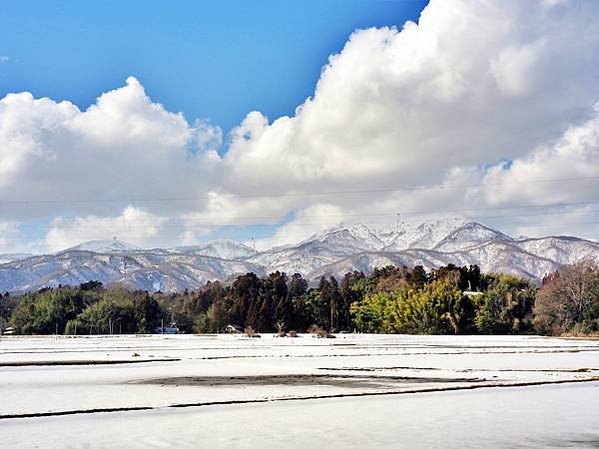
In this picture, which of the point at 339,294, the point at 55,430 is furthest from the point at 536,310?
the point at 55,430

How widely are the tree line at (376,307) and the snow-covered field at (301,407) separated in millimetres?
55713

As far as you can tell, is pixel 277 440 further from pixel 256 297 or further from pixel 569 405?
pixel 256 297

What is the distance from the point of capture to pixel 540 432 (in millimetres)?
14070

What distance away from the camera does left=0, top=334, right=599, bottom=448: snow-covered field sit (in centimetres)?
1329

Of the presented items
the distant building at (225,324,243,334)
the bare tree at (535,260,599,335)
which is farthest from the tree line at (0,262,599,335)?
the distant building at (225,324,243,334)

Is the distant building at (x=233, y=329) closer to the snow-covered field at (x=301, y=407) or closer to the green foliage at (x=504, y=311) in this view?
the green foliage at (x=504, y=311)

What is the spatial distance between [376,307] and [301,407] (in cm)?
8160

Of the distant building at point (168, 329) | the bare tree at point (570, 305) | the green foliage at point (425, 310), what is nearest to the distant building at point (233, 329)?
the distant building at point (168, 329)

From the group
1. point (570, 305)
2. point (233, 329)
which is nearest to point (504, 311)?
point (570, 305)

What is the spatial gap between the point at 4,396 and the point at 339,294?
9285 cm

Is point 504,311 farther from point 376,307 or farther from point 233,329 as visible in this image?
point 233,329

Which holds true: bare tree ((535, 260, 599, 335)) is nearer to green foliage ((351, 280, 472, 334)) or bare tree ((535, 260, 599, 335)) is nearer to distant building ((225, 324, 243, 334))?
green foliage ((351, 280, 472, 334))

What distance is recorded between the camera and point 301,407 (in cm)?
1775

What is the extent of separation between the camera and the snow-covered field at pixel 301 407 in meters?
13.3
